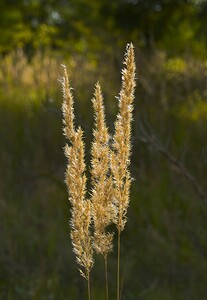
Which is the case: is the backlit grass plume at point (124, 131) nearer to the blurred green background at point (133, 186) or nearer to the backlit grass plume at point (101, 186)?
the backlit grass plume at point (101, 186)

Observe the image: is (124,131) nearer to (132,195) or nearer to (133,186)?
(132,195)

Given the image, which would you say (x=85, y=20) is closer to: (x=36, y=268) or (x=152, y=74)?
(x=152, y=74)

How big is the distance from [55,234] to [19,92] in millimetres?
3578

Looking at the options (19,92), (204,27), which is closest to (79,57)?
(19,92)

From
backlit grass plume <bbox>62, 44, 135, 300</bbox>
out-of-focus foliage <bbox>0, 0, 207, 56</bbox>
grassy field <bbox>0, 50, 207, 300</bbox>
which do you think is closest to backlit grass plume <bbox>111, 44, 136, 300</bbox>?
backlit grass plume <bbox>62, 44, 135, 300</bbox>

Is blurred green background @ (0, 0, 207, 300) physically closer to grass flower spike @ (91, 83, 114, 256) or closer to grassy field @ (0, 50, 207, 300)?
grassy field @ (0, 50, 207, 300)

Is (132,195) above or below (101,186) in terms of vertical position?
above

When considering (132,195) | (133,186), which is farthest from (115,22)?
(132,195)

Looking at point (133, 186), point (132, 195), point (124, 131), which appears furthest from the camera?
point (133, 186)

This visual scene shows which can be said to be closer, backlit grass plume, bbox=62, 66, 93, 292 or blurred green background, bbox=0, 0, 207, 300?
backlit grass plume, bbox=62, 66, 93, 292

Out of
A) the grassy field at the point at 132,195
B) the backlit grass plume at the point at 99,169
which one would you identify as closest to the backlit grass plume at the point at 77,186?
the backlit grass plume at the point at 99,169

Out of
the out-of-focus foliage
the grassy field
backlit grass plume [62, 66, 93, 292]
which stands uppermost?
the out-of-focus foliage

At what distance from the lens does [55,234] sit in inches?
206

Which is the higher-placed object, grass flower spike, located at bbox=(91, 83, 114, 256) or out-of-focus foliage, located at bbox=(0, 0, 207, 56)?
out-of-focus foliage, located at bbox=(0, 0, 207, 56)
